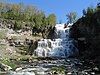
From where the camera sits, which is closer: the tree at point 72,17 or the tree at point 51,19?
the tree at point 51,19

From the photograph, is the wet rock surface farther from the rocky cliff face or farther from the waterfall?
the waterfall

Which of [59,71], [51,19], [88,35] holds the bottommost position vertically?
[59,71]

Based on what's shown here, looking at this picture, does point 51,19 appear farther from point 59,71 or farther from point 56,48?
point 59,71

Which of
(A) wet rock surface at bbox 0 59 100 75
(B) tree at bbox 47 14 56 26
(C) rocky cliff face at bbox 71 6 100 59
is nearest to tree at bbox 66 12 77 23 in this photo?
(B) tree at bbox 47 14 56 26

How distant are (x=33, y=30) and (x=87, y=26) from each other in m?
16.5

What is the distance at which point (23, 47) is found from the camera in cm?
5900

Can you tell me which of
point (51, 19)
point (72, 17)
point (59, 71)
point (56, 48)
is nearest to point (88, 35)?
point (56, 48)

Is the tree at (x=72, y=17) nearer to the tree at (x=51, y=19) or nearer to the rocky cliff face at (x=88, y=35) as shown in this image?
the tree at (x=51, y=19)

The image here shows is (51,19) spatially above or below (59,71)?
above

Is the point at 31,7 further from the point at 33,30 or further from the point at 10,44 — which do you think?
the point at 10,44

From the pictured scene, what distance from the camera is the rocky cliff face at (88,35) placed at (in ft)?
152

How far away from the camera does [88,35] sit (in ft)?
180

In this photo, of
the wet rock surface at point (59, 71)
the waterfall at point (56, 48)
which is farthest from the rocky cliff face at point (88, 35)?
the wet rock surface at point (59, 71)

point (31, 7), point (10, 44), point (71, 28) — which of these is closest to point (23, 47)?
point (10, 44)
